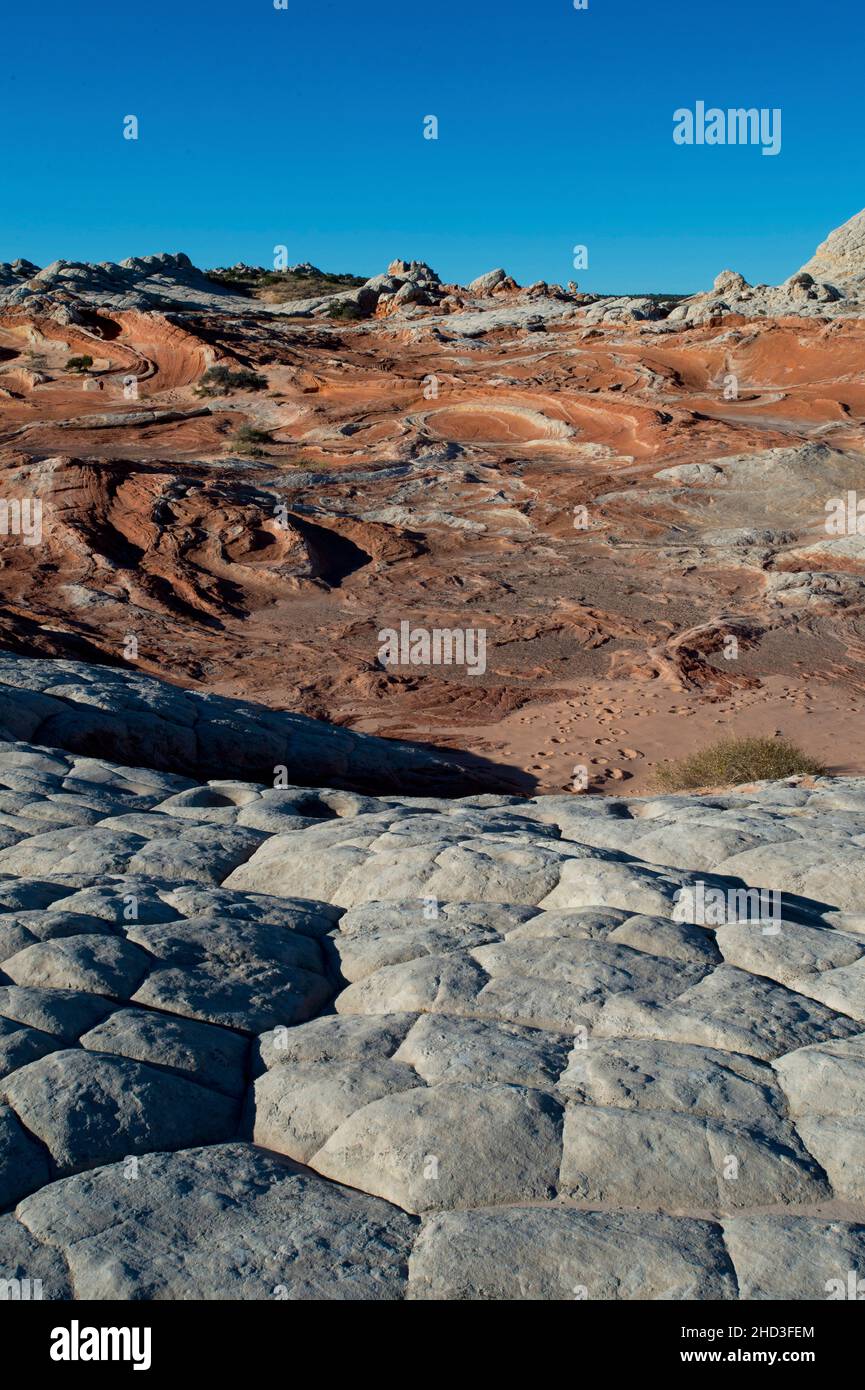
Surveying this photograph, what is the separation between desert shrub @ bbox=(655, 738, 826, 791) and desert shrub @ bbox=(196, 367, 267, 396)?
2423 cm

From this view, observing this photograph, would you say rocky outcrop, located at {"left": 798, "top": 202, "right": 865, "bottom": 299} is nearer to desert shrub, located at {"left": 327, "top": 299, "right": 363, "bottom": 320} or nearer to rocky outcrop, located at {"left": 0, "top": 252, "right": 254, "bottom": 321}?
desert shrub, located at {"left": 327, "top": 299, "right": 363, "bottom": 320}

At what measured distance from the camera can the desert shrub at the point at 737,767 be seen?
9898 mm

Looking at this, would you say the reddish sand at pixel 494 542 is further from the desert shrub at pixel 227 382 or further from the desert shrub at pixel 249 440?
the desert shrub at pixel 227 382

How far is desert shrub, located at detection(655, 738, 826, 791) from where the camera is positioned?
990 centimetres

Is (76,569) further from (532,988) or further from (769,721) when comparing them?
(532,988)

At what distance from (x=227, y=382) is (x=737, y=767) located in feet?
82.7

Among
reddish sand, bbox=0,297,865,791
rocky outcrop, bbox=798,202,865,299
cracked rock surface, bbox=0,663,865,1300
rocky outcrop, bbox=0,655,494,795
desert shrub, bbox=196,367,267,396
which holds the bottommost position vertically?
cracked rock surface, bbox=0,663,865,1300

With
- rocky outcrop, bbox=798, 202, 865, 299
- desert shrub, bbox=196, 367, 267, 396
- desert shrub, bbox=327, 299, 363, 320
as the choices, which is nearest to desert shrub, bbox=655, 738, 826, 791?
desert shrub, bbox=196, 367, 267, 396

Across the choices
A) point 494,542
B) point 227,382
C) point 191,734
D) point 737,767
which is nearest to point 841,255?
point 227,382

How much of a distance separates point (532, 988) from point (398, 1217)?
1.15 metres

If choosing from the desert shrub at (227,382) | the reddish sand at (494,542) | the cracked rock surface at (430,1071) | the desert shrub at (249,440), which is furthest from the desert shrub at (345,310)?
the cracked rock surface at (430,1071)

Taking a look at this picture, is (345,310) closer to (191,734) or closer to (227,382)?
(227,382)

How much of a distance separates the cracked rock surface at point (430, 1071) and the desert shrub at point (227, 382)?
1089 inches

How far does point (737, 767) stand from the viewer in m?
9.97
